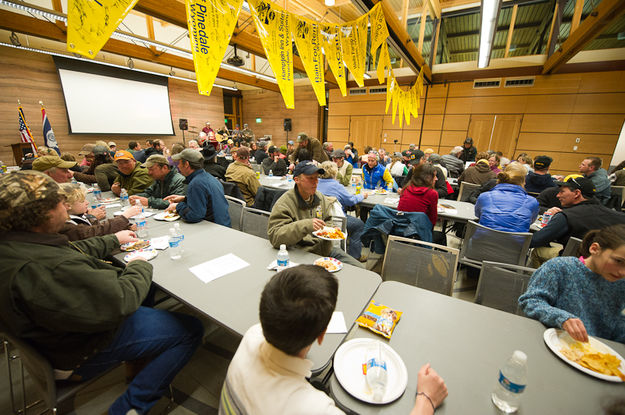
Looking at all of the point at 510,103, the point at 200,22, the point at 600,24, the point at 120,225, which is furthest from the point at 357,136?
the point at 120,225

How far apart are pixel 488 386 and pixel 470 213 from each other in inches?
126

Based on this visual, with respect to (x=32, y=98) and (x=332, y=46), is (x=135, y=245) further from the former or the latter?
(x=32, y=98)

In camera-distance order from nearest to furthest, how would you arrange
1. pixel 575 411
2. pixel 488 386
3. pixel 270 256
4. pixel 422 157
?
pixel 575 411
pixel 488 386
pixel 270 256
pixel 422 157

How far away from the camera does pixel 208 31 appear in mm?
2506

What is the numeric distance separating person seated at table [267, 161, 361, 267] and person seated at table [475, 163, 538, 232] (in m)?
2.00

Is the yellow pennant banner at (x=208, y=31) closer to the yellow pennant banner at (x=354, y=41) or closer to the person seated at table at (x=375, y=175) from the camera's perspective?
the yellow pennant banner at (x=354, y=41)

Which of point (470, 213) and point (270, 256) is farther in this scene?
point (470, 213)

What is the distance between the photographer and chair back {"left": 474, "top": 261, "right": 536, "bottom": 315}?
1.72m

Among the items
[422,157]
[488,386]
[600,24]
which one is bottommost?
[488,386]

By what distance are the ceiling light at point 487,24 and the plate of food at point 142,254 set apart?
19.1ft

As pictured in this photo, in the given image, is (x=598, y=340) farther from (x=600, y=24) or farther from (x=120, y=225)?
(x=600, y=24)

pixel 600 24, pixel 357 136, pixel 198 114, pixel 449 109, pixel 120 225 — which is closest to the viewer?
pixel 120 225

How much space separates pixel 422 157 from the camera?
20.4 feet

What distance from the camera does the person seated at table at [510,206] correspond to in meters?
2.95
